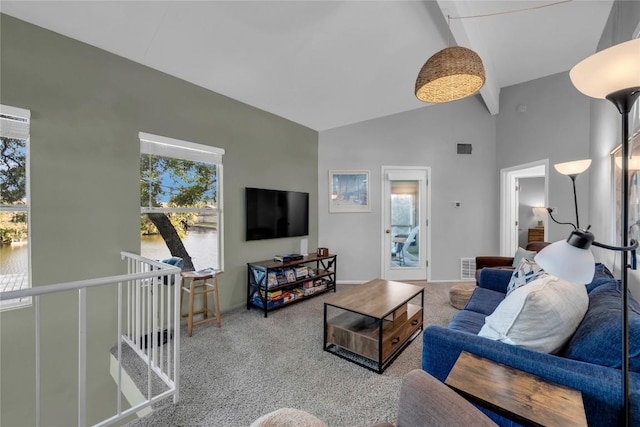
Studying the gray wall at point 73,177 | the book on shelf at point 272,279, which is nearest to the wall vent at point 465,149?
the book on shelf at point 272,279

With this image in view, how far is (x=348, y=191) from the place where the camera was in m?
4.66

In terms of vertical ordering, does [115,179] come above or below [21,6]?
below

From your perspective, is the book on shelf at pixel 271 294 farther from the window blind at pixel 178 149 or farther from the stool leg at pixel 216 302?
the window blind at pixel 178 149

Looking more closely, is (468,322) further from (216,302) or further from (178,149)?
(178,149)

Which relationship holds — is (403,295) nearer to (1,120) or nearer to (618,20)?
(618,20)

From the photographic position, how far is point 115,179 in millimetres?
2432

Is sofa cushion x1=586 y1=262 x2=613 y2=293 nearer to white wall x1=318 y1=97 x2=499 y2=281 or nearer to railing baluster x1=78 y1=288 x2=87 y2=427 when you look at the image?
white wall x1=318 y1=97 x2=499 y2=281

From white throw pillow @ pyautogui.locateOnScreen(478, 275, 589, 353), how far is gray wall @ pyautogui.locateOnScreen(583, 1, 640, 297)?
2.77 feet

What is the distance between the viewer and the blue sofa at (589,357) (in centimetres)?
101

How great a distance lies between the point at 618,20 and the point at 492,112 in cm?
218

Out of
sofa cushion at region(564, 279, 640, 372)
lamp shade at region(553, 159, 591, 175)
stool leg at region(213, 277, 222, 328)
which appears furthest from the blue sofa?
stool leg at region(213, 277, 222, 328)

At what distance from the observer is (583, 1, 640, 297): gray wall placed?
6.61 feet

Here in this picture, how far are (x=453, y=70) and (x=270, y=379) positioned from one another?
98.5 inches

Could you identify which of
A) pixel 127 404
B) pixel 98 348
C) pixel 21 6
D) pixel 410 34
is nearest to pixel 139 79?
pixel 21 6
